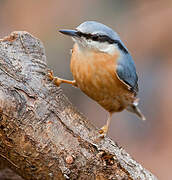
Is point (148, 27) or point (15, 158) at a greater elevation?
point (148, 27)

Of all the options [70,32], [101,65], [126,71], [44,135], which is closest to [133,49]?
[126,71]

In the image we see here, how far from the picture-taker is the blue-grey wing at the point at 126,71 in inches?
130

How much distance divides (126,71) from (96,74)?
0.33 m

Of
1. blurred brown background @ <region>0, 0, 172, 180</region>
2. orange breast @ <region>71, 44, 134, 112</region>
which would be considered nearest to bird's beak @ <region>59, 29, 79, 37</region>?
orange breast @ <region>71, 44, 134, 112</region>

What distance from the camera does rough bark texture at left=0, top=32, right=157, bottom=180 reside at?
245 cm

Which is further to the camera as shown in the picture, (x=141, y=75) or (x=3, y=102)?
(x=141, y=75)

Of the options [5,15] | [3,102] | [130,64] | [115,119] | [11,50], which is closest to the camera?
[3,102]

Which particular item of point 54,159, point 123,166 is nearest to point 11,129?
point 54,159

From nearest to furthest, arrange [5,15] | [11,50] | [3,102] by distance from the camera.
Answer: [3,102]
[11,50]
[5,15]

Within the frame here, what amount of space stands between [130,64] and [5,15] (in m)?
7.23

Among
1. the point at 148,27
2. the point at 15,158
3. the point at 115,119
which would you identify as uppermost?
the point at 148,27

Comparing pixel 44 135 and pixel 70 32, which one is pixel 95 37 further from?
pixel 44 135

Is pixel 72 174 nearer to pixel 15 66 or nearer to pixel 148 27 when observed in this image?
pixel 15 66

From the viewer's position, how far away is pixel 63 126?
8.49ft
